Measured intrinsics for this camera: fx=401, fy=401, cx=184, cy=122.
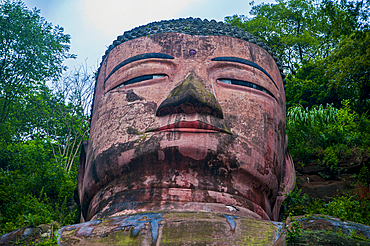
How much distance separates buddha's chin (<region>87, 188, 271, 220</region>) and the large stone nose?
103 cm

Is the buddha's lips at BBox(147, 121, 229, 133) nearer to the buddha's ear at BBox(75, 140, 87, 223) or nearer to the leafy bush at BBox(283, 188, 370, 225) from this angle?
the leafy bush at BBox(283, 188, 370, 225)

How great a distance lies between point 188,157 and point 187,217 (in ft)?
3.31

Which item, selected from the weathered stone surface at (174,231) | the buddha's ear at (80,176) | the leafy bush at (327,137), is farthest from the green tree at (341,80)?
the weathered stone surface at (174,231)

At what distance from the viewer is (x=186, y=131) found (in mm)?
5125

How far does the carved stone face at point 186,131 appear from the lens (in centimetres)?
500

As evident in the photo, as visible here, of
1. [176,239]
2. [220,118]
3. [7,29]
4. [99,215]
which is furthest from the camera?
[7,29]

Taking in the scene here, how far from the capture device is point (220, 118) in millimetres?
5324

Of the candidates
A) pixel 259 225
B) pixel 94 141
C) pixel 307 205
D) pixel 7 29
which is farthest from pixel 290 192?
pixel 7 29

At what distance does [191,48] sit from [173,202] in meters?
2.47

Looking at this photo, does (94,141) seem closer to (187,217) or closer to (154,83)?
(154,83)

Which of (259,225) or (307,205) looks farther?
(307,205)

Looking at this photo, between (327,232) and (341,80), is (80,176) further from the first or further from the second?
(341,80)

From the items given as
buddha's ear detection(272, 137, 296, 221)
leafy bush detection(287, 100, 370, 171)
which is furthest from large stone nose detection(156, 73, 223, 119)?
leafy bush detection(287, 100, 370, 171)

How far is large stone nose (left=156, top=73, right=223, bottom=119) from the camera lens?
5.14 m
